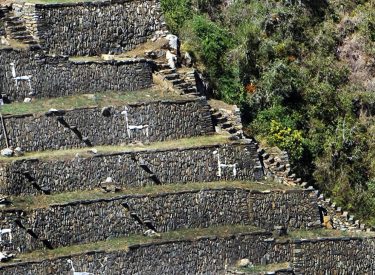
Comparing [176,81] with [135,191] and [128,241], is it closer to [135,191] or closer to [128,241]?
[135,191]

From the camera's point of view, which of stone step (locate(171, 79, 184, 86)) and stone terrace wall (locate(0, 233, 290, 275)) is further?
stone step (locate(171, 79, 184, 86))

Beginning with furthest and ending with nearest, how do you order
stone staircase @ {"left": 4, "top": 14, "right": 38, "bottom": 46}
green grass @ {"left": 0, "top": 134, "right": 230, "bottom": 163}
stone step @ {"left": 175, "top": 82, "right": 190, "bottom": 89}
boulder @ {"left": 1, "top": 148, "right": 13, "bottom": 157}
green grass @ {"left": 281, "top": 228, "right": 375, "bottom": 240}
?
stone step @ {"left": 175, "top": 82, "right": 190, "bottom": 89} < stone staircase @ {"left": 4, "top": 14, "right": 38, "bottom": 46} < green grass @ {"left": 281, "top": 228, "right": 375, "bottom": 240} < green grass @ {"left": 0, "top": 134, "right": 230, "bottom": 163} < boulder @ {"left": 1, "top": 148, "right": 13, "bottom": 157}

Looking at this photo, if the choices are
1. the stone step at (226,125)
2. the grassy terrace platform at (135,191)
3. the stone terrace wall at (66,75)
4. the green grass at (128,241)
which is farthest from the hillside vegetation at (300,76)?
Result: the green grass at (128,241)

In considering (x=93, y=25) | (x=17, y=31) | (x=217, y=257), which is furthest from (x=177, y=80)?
(x=217, y=257)

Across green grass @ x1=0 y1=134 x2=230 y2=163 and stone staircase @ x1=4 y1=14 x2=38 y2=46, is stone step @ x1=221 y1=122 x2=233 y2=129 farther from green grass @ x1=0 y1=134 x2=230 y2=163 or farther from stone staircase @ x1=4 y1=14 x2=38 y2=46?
stone staircase @ x1=4 y1=14 x2=38 y2=46

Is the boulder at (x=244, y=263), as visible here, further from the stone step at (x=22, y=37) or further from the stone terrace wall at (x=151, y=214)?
the stone step at (x=22, y=37)

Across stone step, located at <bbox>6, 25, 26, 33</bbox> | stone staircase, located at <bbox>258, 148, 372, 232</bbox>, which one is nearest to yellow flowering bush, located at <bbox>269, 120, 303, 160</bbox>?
stone staircase, located at <bbox>258, 148, 372, 232</bbox>

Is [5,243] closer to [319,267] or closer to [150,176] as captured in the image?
[150,176]
